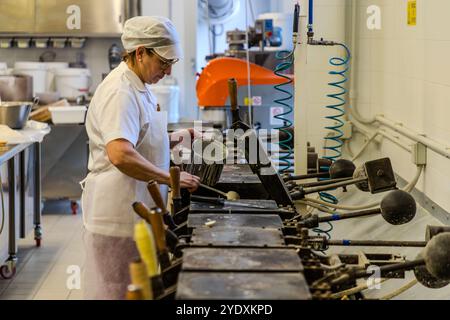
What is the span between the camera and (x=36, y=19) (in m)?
7.90

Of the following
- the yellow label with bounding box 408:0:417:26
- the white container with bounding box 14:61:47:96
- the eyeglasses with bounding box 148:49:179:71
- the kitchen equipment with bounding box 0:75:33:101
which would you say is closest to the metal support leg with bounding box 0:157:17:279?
the kitchen equipment with bounding box 0:75:33:101

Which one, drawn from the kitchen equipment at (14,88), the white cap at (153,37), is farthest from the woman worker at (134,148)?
the kitchen equipment at (14,88)

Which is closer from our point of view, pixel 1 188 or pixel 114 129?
pixel 114 129

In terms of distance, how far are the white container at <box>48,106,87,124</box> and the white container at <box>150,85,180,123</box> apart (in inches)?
27.5

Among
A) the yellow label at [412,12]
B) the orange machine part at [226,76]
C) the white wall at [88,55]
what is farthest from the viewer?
the white wall at [88,55]

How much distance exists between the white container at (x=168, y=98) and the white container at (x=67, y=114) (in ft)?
2.29

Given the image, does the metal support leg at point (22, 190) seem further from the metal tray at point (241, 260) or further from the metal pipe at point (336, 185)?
the metal tray at point (241, 260)

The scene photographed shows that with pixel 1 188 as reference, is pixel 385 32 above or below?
above

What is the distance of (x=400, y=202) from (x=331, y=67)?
2324 mm

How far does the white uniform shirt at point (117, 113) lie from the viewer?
2900 mm

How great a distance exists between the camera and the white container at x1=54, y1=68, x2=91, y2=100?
7.74 meters

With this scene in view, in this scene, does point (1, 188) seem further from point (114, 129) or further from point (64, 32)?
point (64, 32)

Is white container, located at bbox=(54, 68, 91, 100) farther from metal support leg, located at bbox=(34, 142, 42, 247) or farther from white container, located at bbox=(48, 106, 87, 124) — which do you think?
metal support leg, located at bbox=(34, 142, 42, 247)

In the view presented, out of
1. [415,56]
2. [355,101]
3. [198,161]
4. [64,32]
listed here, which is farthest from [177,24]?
[198,161]
